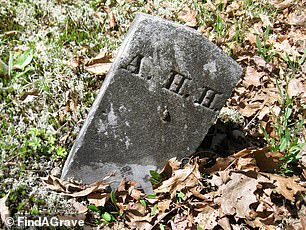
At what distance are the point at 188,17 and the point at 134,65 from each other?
2.04m

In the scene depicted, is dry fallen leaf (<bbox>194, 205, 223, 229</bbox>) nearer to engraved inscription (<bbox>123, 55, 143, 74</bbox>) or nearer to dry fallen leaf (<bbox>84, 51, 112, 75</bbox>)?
engraved inscription (<bbox>123, 55, 143, 74</bbox>)

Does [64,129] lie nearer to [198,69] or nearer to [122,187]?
[122,187]

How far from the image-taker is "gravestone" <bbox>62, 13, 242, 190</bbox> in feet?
8.68

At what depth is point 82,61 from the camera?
385cm

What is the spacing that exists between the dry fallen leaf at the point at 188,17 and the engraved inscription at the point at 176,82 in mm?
1793

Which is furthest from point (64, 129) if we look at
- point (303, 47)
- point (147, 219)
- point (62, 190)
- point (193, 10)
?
point (303, 47)

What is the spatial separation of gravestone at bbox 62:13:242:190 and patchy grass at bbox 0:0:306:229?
291 millimetres

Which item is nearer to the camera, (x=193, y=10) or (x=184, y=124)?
(x=184, y=124)

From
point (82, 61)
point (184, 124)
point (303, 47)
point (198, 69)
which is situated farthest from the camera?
point (303, 47)

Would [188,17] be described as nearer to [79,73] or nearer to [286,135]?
[79,73]

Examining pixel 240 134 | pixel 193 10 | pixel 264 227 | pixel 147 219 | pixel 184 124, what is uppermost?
pixel 193 10

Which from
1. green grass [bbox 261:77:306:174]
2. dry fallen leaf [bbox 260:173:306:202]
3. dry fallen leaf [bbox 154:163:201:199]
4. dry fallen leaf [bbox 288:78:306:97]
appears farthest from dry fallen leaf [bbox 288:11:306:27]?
dry fallen leaf [bbox 154:163:201:199]

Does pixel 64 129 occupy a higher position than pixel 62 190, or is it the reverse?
pixel 64 129

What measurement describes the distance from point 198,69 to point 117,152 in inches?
34.5
